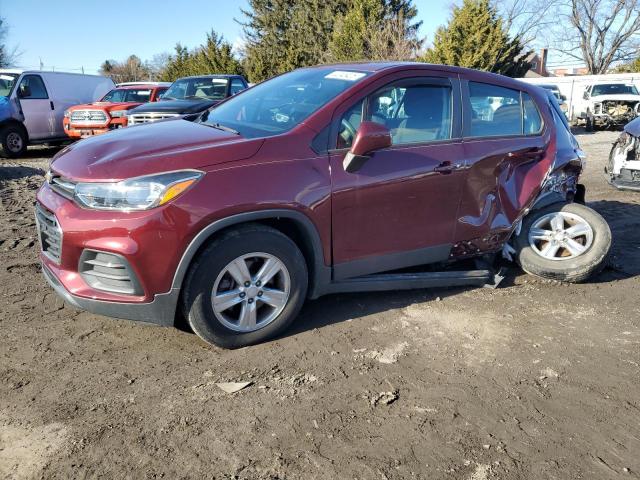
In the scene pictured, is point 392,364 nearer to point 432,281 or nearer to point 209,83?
point 432,281

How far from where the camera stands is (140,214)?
296cm


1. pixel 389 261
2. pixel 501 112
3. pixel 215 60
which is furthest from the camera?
pixel 215 60

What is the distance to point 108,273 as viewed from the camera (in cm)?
310

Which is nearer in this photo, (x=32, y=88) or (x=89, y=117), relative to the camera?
(x=89, y=117)

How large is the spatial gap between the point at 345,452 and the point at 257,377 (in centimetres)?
80

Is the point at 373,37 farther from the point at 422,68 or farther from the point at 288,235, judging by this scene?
the point at 288,235

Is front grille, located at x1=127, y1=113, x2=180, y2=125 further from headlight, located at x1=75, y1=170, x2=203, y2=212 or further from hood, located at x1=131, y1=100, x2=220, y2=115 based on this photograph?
headlight, located at x1=75, y1=170, x2=203, y2=212

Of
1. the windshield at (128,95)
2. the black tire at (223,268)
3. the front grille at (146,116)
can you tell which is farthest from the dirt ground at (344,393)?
the windshield at (128,95)

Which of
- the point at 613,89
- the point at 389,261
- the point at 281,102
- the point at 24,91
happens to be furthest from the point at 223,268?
the point at 613,89

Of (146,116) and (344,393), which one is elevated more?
(146,116)

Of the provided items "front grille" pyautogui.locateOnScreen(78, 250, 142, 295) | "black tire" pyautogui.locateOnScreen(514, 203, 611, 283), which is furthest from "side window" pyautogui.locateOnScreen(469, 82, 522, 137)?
"front grille" pyautogui.locateOnScreen(78, 250, 142, 295)

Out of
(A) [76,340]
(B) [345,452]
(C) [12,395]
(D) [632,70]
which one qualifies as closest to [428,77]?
(B) [345,452]

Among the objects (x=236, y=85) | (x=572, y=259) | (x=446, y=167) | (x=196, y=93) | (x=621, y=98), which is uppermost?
(x=236, y=85)

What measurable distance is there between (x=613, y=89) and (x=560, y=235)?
20906 mm
